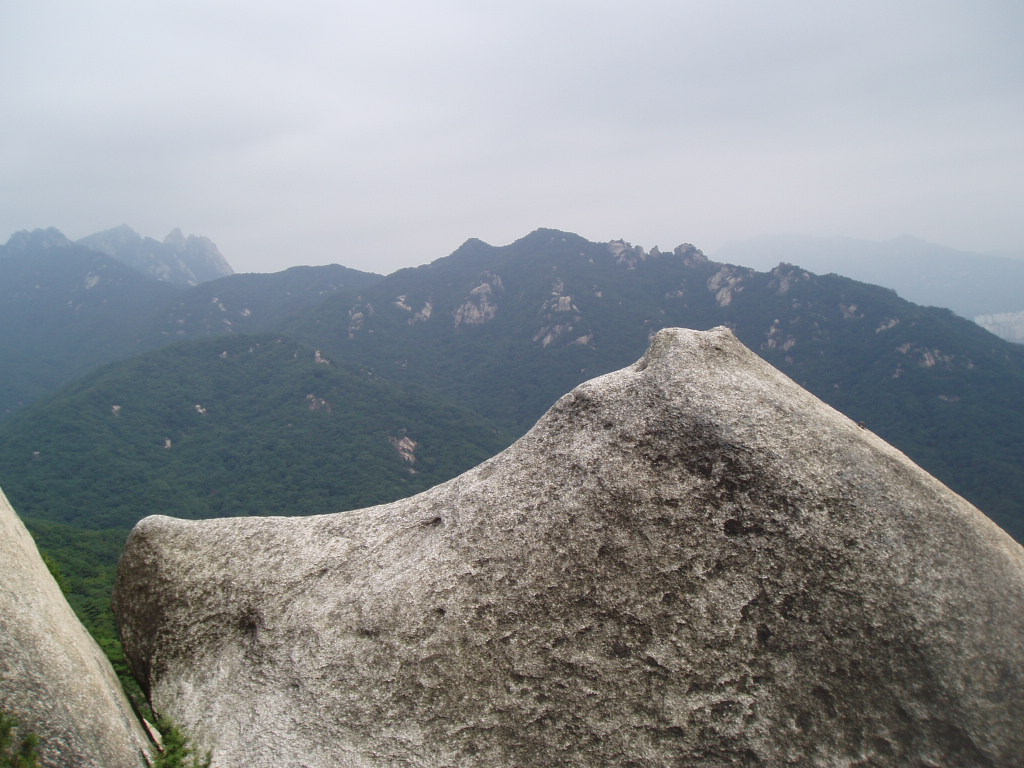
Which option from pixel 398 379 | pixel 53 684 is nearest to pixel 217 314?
pixel 398 379

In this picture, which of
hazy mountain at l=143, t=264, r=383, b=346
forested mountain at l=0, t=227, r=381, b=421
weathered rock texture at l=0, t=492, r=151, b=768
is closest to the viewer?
weathered rock texture at l=0, t=492, r=151, b=768

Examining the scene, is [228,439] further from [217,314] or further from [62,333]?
[62,333]

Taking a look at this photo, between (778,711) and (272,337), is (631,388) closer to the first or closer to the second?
(778,711)

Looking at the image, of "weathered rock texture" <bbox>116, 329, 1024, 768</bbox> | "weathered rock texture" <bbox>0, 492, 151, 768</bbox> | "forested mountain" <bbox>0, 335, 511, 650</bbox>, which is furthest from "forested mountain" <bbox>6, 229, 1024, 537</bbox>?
"weathered rock texture" <bbox>0, 492, 151, 768</bbox>

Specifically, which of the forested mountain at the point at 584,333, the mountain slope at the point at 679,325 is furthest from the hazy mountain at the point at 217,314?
the mountain slope at the point at 679,325

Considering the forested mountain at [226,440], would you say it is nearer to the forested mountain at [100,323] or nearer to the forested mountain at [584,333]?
the forested mountain at [584,333]

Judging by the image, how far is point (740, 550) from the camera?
23.0 ft

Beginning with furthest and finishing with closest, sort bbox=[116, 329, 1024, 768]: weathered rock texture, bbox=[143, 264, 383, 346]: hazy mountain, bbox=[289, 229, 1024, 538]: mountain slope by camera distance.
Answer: bbox=[143, 264, 383, 346]: hazy mountain
bbox=[289, 229, 1024, 538]: mountain slope
bbox=[116, 329, 1024, 768]: weathered rock texture

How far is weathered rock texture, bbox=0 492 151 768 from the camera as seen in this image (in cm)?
571

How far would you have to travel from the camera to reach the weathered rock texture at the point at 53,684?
18.7 ft

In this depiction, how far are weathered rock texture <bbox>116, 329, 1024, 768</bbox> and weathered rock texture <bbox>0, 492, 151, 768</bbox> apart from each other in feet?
3.70

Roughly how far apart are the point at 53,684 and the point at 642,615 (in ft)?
22.5

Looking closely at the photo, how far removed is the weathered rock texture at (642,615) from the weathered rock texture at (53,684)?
1127 millimetres

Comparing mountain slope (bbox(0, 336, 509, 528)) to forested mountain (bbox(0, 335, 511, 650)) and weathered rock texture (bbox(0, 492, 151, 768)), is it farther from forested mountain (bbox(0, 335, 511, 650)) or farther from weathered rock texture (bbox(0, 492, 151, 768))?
weathered rock texture (bbox(0, 492, 151, 768))
